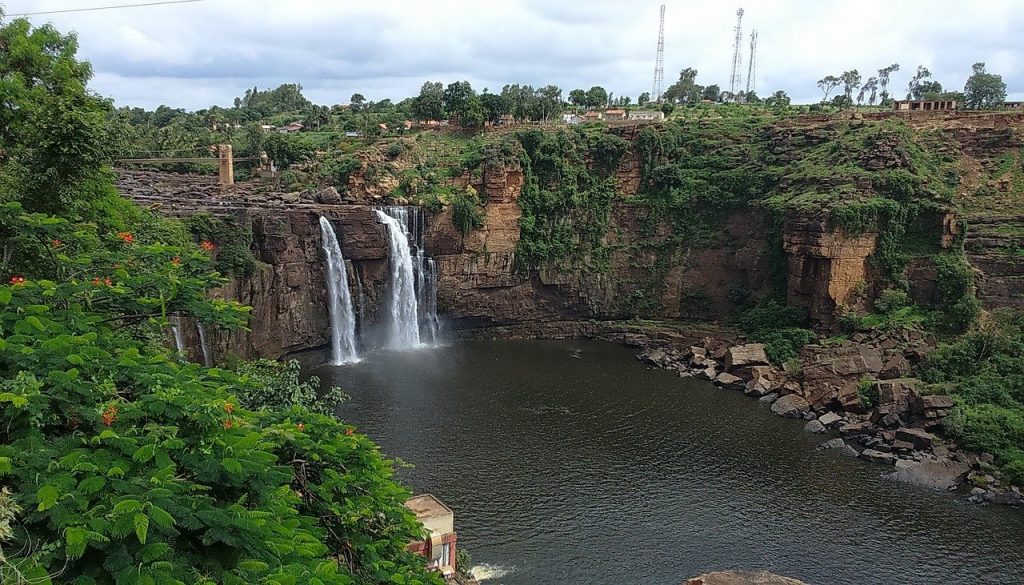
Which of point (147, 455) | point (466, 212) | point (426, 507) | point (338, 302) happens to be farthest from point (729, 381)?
point (147, 455)

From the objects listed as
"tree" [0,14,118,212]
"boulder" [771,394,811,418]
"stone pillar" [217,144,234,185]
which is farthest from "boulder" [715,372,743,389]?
"stone pillar" [217,144,234,185]

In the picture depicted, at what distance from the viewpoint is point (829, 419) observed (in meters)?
36.7

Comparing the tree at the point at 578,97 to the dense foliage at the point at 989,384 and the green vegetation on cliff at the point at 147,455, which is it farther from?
the green vegetation on cliff at the point at 147,455

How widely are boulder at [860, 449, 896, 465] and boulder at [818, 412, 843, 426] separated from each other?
3312 millimetres

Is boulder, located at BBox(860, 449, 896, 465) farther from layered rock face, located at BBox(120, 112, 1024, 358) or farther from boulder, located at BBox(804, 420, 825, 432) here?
layered rock face, located at BBox(120, 112, 1024, 358)

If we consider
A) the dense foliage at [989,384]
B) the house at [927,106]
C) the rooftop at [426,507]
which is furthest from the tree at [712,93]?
the rooftop at [426,507]

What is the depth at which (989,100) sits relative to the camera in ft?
243

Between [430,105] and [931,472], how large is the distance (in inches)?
1864

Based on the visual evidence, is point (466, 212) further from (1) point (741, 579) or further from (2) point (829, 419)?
(1) point (741, 579)

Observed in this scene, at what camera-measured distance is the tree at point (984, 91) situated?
73312 mm

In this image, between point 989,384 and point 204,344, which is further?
point 989,384

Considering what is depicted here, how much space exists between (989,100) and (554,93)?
42.9m

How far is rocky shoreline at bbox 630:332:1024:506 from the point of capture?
102 feet

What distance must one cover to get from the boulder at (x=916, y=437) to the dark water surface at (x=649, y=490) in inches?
132
